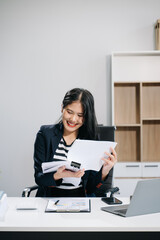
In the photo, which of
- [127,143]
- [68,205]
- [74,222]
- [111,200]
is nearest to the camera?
[74,222]

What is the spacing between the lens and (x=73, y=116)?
1.92 m

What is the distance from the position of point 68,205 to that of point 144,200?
1.36 ft

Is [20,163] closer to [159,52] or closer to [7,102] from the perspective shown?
[7,102]

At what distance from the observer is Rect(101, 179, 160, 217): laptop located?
1329 millimetres

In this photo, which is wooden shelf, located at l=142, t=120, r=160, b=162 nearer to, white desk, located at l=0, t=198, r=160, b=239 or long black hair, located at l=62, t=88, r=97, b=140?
long black hair, located at l=62, t=88, r=97, b=140

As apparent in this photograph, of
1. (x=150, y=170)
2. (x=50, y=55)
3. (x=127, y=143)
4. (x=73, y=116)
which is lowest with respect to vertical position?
(x=150, y=170)

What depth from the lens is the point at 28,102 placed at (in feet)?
12.0

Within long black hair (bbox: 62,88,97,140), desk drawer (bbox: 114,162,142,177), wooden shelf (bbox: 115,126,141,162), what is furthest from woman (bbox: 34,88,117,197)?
wooden shelf (bbox: 115,126,141,162)

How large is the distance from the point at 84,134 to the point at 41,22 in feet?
7.04

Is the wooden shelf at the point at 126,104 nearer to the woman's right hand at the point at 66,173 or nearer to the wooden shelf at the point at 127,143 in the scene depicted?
the wooden shelf at the point at 127,143

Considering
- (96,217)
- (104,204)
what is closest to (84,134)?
(104,204)

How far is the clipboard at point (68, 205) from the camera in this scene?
147 cm

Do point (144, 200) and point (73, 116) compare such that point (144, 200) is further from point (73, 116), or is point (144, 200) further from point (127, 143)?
point (127, 143)

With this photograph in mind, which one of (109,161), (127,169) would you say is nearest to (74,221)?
(109,161)
